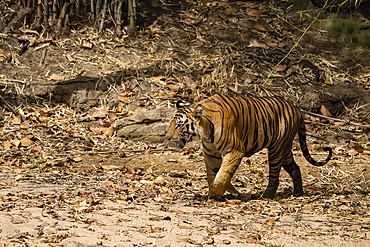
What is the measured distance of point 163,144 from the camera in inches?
256

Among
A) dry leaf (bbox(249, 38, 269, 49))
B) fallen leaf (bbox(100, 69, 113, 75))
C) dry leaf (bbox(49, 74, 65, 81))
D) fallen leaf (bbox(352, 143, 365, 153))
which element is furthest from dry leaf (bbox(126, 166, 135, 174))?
dry leaf (bbox(249, 38, 269, 49))

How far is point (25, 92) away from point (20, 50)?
1252 mm

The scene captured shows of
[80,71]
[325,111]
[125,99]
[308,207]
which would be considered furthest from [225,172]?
[80,71]

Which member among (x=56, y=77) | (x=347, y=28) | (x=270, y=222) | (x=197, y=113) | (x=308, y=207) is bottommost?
(x=308, y=207)

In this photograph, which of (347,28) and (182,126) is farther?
(347,28)

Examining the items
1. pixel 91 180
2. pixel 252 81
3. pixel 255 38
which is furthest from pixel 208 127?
pixel 255 38

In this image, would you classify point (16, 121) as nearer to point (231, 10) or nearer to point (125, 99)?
point (125, 99)

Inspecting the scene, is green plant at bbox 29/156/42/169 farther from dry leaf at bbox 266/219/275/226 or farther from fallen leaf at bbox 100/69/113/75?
dry leaf at bbox 266/219/275/226

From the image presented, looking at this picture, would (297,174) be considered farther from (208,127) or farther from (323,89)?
(323,89)

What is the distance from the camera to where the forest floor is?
3.18 m

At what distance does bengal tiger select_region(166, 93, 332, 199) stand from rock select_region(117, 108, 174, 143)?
2310 millimetres

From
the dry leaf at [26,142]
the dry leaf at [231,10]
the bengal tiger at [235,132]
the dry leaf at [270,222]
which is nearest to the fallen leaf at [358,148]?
the bengal tiger at [235,132]

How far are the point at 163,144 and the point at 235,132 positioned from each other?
99.7 inches

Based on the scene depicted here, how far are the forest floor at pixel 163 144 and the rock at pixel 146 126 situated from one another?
0.13m
